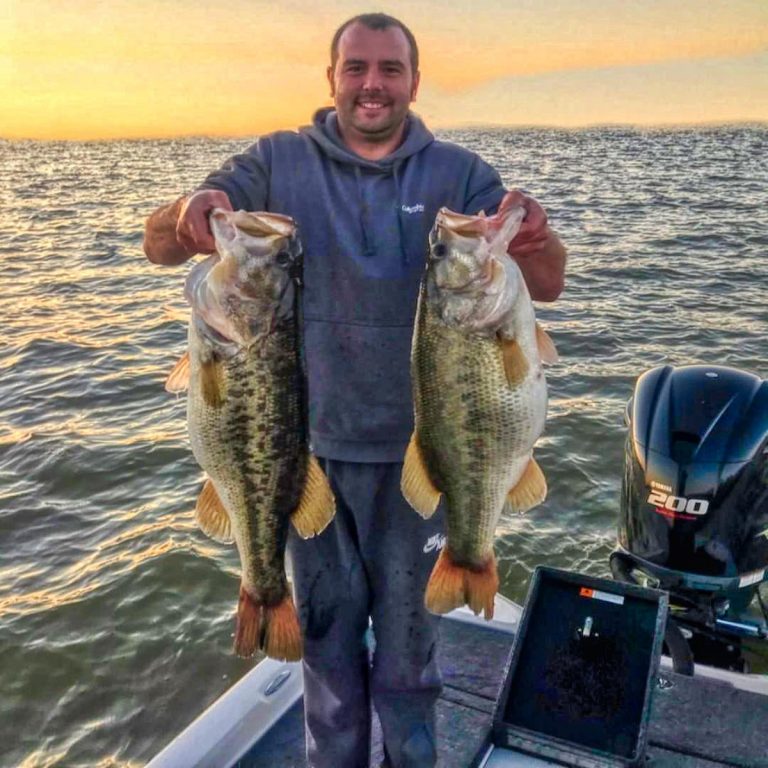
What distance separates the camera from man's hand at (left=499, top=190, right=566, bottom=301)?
296 cm

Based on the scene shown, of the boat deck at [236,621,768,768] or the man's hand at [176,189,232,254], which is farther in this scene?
the boat deck at [236,621,768,768]

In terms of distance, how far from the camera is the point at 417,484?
3.23 metres

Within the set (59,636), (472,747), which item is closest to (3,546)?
(59,636)

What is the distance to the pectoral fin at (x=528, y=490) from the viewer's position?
3365mm

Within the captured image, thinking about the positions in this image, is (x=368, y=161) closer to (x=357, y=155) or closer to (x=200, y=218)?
(x=357, y=155)

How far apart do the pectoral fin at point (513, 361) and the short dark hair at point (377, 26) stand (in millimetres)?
1305

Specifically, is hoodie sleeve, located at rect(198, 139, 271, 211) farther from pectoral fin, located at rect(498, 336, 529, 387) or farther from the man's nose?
pectoral fin, located at rect(498, 336, 529, 387)

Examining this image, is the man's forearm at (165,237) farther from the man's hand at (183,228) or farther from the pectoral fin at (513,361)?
the pectoral fin at (513,361)

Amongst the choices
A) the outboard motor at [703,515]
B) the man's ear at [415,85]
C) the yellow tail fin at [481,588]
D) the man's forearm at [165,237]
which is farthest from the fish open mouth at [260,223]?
the outboard motor at [703,515]

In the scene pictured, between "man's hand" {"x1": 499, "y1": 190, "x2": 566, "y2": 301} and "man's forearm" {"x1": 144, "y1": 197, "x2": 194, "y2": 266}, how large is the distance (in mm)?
1226

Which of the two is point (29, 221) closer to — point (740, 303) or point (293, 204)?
point (740, 303)

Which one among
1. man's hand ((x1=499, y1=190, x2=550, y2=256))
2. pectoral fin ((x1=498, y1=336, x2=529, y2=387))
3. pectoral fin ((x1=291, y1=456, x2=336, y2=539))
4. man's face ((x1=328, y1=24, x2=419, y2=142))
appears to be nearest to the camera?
man's hand ((x1=499, y1=190, x2=550, y2=256))

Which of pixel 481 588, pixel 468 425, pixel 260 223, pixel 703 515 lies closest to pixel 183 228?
pixel 260 223

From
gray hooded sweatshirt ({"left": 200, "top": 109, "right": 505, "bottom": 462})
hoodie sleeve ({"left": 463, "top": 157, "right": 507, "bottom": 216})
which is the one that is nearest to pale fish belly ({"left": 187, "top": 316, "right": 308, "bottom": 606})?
gray hooded sweatshirt ({"left": 200, "top": 109, "right": 505, "bottom": 462})
